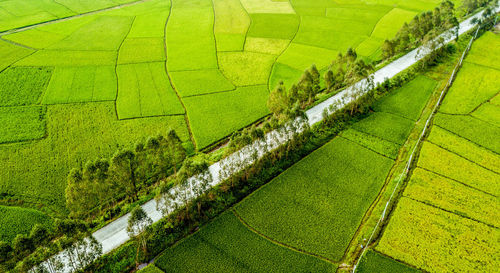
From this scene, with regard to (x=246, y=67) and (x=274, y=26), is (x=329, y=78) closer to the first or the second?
(x=246, y=67)

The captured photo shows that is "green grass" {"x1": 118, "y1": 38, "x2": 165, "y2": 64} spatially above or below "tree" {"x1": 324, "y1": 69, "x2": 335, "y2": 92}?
above

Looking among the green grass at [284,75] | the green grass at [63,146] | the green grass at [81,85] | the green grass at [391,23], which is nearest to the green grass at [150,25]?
the green grass at [81,85]

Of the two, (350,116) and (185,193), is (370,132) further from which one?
(185,193)

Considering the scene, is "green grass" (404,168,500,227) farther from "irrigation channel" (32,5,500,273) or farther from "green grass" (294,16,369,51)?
"green grass" (294,16,369,51)

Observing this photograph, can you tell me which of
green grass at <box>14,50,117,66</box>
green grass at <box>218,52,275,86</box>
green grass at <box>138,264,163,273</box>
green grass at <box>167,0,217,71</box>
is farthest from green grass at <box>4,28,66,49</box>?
green grass at <box>138,264,163,273</box>

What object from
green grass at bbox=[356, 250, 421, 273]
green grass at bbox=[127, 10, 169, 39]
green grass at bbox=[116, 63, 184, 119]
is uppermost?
green grass at bbox=[127, 10, 169, 39]

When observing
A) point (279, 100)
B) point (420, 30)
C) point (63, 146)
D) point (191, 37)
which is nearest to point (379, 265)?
point (279, 100)
